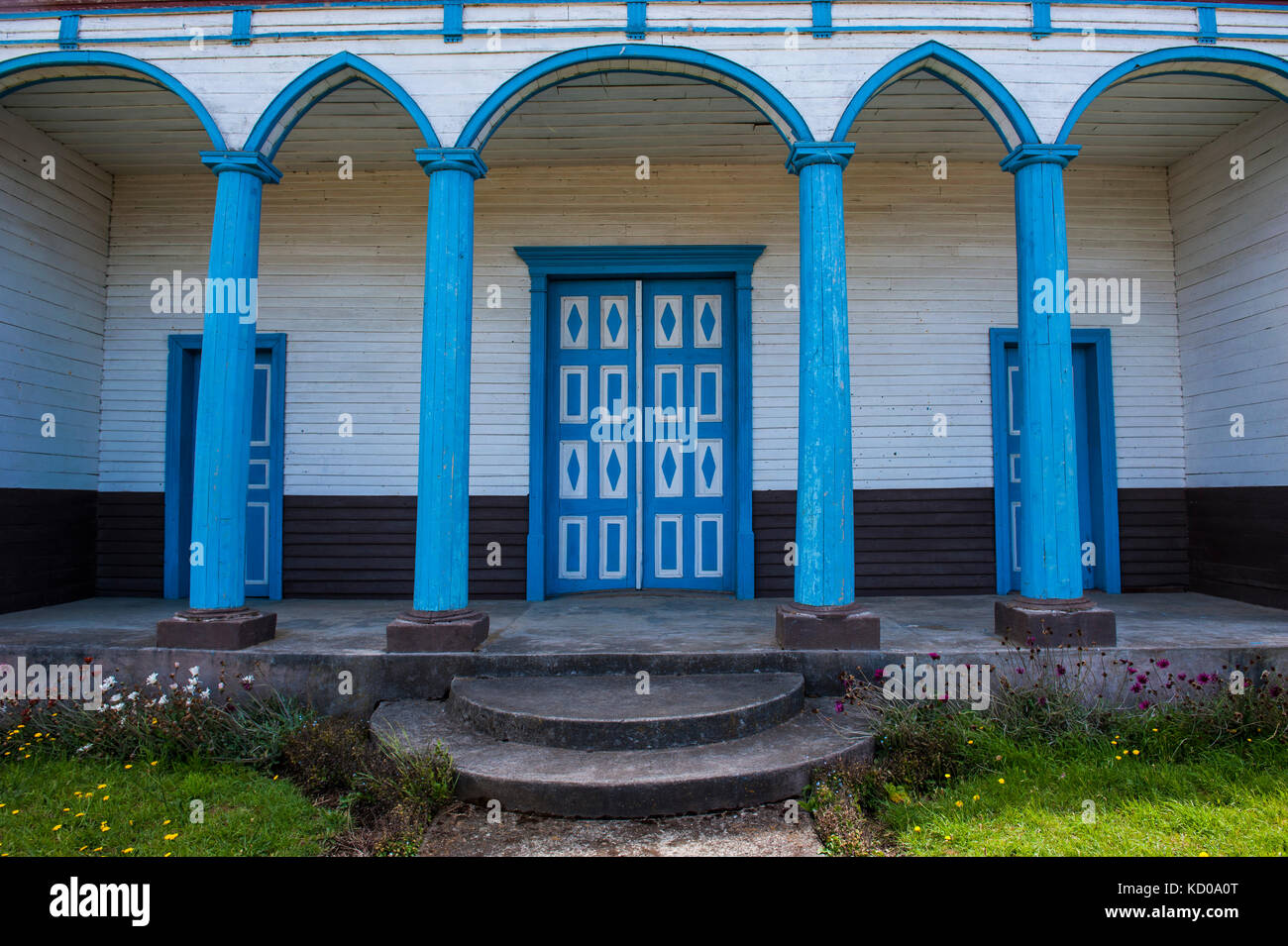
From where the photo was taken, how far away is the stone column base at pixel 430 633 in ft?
16.3

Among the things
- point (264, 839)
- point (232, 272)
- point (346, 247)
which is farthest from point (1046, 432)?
point (346, 247)

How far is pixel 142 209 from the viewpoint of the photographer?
24.2 feet

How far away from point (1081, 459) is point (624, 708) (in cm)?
572

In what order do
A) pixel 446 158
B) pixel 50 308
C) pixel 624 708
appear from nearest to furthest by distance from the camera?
1. pixel 624 708
2. pixel 446 158
3. pixel 50 308

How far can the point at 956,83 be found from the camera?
539cm

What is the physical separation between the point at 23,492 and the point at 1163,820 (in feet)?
28.1

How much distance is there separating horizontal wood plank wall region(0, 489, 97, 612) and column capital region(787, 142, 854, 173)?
7.06m

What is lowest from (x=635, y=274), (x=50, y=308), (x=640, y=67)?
(x=50, y=308)

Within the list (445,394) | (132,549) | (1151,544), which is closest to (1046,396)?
(1151,544)

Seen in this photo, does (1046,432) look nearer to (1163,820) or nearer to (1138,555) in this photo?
(1163,820)

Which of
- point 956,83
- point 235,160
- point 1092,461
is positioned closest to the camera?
point 235,160

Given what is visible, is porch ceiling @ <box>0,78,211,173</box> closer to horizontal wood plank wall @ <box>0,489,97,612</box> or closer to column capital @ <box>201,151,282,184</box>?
column capital @ <box>201,151,282,184</box>

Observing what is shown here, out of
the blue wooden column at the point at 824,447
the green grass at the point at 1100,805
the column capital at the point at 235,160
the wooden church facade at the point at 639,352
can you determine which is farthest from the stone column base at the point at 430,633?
the column capital at the point at 235,160

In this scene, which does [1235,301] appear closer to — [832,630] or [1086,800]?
[832,630]
